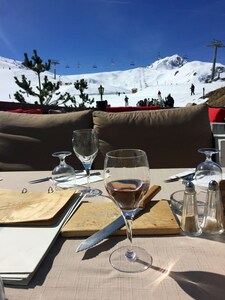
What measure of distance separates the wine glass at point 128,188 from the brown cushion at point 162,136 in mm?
1609

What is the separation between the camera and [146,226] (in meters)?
0.71

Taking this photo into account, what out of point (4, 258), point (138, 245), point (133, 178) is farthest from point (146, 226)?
point (4, 258)

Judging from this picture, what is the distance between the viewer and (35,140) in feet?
7.41

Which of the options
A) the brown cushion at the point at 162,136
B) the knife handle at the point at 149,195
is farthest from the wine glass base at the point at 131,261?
the brown cushion at the point at 162,136

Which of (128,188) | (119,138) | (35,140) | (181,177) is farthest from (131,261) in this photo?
(35,140)

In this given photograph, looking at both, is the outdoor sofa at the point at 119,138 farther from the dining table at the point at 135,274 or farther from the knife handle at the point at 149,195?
the dining table at the point at 135,274

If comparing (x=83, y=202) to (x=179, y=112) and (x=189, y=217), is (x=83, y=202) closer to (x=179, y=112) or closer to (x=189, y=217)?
(x=189, y=217)

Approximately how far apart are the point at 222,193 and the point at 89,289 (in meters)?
0.46

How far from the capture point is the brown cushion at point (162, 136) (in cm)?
223

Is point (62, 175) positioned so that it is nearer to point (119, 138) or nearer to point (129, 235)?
point (129, 235)

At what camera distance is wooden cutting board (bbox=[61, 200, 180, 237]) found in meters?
0.71

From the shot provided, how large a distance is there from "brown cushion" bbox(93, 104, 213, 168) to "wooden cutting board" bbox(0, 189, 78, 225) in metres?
1.31

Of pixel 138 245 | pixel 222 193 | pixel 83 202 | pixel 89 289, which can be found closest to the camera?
pixel 89 289

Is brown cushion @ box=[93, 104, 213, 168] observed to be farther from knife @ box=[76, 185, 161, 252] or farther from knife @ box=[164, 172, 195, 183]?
knife @ box=[76, 185, 161, 252]
